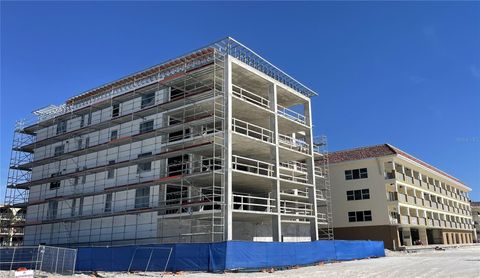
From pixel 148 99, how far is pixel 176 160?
21.3 feet

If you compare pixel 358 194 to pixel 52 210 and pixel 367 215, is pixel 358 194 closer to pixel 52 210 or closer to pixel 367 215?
pixel 367 215

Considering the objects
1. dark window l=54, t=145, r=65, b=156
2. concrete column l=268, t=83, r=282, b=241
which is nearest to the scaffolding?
concrete column l=268, t=83, r=282, b=241

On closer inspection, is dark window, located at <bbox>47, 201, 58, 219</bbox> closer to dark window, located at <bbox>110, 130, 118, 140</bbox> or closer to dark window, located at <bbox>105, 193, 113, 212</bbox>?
dark window, located at <bbox>105, 193, 113, 212</bbox>

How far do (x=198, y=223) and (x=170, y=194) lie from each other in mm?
2964

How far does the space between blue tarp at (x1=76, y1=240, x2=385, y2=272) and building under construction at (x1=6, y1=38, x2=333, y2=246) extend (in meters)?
3.31

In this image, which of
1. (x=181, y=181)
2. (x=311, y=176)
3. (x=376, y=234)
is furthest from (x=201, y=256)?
(x=376, y=234)

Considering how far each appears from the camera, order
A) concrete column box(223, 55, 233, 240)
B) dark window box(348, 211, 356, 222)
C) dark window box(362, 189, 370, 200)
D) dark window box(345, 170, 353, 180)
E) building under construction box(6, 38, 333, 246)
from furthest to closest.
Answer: dark window box(345, 170, 353, 180)
dark window box(348, 211, 356, 222)
dark window box(362, 189, 370, 200)
building under construction box(6, 38, 333, 246)
concrete column box(223, 55, 233, 240)

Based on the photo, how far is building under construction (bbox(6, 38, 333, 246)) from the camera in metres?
30.0

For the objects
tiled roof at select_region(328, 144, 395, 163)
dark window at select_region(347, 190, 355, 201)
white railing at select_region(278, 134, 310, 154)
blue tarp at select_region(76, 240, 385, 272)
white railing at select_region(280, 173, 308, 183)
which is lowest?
blue tarp at select_region(76, 240, 385, 272)

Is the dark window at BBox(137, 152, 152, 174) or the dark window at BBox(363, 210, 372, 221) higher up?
the dark window at BBox(137, 152, 152, 174)

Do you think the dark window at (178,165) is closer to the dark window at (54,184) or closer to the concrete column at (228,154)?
the concrete column at (228,154)

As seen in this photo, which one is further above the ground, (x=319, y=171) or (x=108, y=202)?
(x=319, y=171)

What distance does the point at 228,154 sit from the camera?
28156mm

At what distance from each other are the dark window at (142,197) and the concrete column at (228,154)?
752 centimetres
